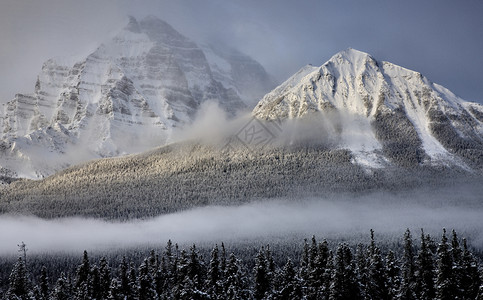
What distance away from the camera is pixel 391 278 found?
104 metres

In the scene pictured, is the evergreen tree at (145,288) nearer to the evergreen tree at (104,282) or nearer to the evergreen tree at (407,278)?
the evergreen tree at (104,282)

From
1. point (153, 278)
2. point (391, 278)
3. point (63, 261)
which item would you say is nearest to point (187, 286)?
point (153, 278)

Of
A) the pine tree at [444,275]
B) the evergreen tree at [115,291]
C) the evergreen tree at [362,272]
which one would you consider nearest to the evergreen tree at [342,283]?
the evergreen tree at [362,272]

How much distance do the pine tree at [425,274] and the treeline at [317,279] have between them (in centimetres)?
16

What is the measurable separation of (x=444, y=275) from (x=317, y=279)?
21.2 metres

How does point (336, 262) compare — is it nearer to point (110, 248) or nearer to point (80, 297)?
point (80, 297)

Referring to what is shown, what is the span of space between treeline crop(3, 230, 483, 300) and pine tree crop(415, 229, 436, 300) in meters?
0.16

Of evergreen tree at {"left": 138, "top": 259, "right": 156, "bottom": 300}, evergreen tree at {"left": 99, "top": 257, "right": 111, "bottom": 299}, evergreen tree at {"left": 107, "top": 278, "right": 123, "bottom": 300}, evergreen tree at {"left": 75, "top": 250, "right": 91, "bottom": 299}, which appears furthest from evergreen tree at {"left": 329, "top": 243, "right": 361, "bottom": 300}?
evergreen tree at {"left": 75, "top": 250, "right": 91, "bottom": 299}

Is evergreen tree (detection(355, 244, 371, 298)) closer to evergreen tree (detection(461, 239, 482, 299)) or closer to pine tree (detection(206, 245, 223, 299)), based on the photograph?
evergreen tree (detection(461, 239, 482, 299))

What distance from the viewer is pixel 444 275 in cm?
9156

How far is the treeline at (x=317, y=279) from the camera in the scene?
91.4 metres

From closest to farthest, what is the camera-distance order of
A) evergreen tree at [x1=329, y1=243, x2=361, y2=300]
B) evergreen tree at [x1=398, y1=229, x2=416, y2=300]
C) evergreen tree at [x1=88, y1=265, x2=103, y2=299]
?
evergreen tree at [x1=329, y1=243, x2=361, y2=300]
evergreen tree at [x1=398, y1=229, x2=416, y2=300]
evergreen tree at [x1=88, y1=265, x2=103, y2=299]

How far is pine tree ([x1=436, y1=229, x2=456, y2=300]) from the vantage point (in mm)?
90688

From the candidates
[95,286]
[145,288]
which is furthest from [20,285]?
[145,288]
